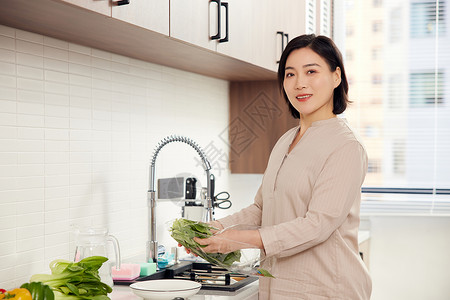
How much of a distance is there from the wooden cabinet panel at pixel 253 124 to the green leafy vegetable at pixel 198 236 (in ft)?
4.30

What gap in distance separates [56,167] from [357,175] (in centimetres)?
87

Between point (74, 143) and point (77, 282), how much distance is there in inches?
23.0

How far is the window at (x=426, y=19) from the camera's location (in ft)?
11.0

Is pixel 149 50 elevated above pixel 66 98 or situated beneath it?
elevated above

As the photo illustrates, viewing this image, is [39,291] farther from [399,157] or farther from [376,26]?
[376,26]

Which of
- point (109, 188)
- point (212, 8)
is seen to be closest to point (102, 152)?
point (109, 188)

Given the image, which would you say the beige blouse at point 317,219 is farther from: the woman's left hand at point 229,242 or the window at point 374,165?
the window at point 374,165

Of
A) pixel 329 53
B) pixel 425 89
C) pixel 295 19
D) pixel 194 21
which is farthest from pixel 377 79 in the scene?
pixel 194 21

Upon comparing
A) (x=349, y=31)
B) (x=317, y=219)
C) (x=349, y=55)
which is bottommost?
(x=317, y=219)

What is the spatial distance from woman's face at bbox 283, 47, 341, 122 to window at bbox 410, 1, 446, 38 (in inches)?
77.2

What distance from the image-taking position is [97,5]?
1240 millimetres

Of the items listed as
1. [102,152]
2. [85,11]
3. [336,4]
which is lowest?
[102,152]

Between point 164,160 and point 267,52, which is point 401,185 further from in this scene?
point 164,160

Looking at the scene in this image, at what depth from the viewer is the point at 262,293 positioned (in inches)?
65.1
